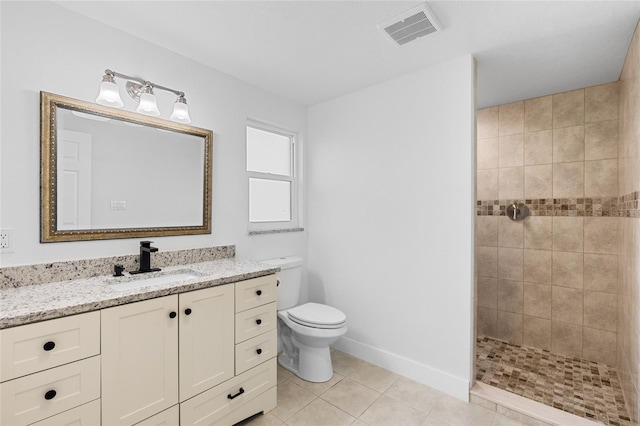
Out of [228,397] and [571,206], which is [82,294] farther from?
[571,206]

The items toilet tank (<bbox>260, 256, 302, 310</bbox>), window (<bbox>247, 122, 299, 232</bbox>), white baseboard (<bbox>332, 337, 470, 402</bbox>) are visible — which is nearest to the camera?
white baseboard (<bbox>332, 337, 470, 402</bbox>)

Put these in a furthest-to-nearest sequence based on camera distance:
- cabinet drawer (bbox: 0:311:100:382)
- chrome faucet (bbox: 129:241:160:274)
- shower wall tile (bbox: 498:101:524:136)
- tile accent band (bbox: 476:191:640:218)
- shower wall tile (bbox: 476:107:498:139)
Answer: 1. shower wall tile (bbox: 476:107:498:139)
2. shower wall tile (bbox: 498:101:524:136)
3. tile accent band (bbox: 476:191:640:218)
4. chrome faucet (bbox: 129:241:160:274)
5. cabinet drawer (bbox: 0:311:100:382)

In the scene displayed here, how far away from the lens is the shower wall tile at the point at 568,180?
263cm

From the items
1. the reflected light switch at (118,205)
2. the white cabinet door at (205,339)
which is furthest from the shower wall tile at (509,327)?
the reflected light switch at (118,205)

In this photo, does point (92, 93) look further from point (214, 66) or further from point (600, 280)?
point (600, 280)

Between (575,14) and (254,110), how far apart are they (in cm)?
216

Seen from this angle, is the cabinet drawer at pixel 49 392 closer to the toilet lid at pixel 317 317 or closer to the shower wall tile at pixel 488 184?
the toilet lid at pixel 317 317

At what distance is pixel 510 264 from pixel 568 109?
146cm

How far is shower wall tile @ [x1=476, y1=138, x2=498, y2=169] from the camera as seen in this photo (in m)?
3.06

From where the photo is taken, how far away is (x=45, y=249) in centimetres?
159

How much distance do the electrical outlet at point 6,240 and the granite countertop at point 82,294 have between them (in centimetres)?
19

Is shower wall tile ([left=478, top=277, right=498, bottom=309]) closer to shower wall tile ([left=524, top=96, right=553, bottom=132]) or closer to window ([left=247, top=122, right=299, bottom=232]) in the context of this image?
shower wall tile ([left=524, top=96, right=553, bottom=132])

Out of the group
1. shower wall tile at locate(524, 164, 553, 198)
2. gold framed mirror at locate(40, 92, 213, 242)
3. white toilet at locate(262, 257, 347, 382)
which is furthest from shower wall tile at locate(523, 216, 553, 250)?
gold framed mirror at locate(40, 92, 213, 242)

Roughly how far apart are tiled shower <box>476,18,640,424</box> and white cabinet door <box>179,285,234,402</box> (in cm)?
258
